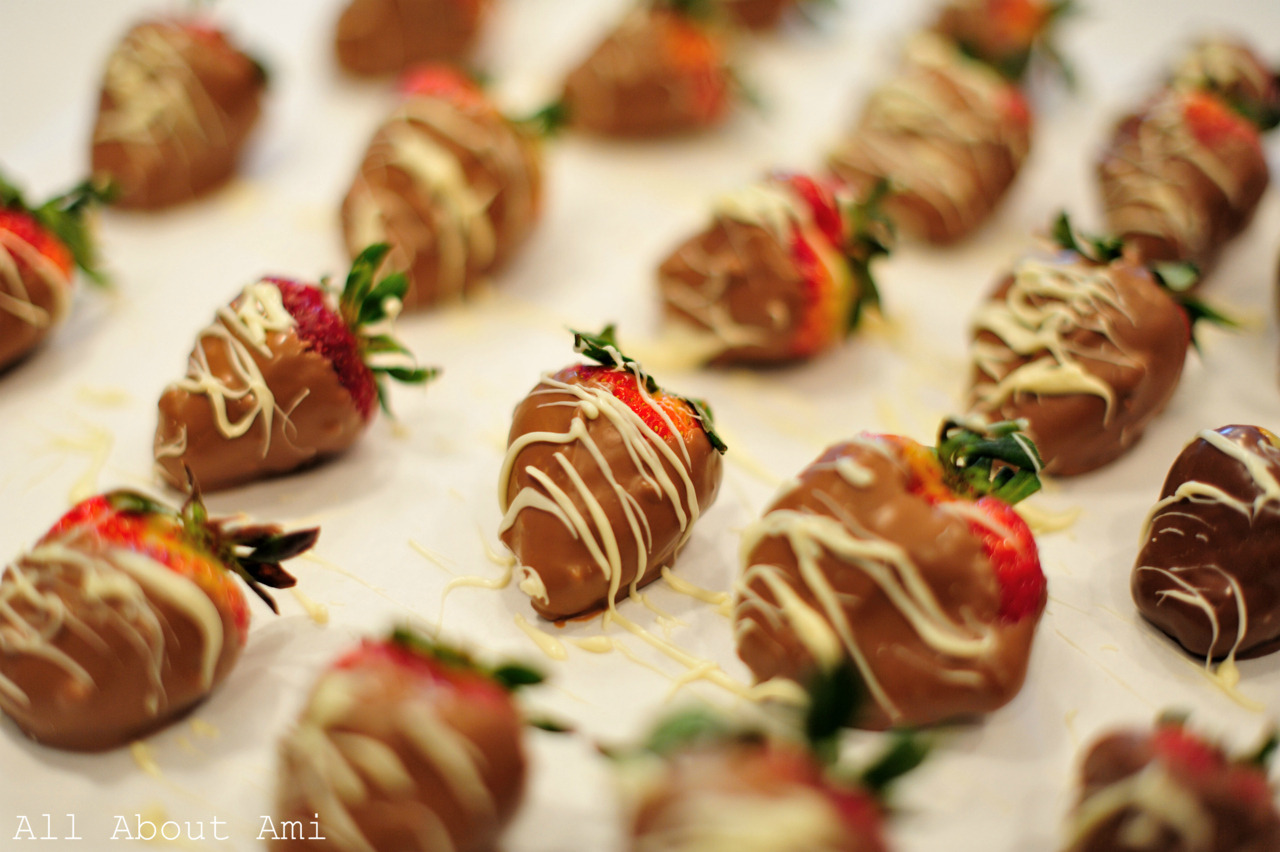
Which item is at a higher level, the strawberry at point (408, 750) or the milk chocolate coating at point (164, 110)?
the milk chocolate coating at point (164, 110)

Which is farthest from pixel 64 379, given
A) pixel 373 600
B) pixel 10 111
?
pixel 10 111

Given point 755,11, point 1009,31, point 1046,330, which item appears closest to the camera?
point 1046,330

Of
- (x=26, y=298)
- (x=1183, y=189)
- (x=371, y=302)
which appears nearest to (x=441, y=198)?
(x=371, y=302)

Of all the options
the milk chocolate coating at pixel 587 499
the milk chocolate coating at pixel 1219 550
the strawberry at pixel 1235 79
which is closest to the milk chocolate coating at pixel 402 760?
the milk chocolate coating at pixel 587 499

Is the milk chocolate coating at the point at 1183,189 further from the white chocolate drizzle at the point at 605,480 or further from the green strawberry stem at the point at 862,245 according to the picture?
the white chocolate drizzle at the point at 605,480

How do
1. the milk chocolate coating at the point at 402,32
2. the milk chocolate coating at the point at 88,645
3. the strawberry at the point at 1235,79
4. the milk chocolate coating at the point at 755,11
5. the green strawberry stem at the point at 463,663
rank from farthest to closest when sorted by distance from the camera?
the milk chocolate coating at the point at 755,11 < the milk chocolate coating at the point at 402,32 < the strawberry at the point at 1235,79 < the milk chocolate coating at the point at 88,645 < the green strawberry stem at the point at 463,663

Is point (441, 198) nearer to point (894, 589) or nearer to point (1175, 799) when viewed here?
point (894, 589)
